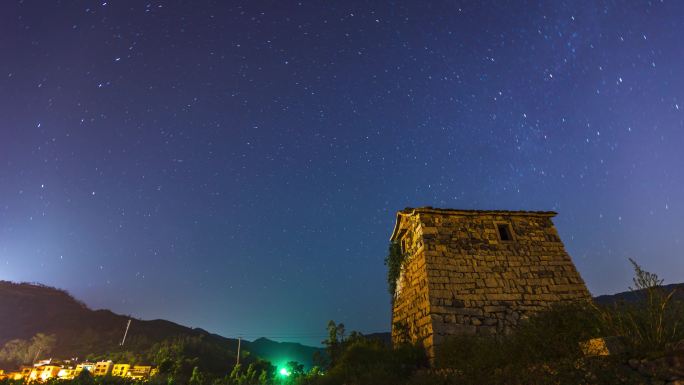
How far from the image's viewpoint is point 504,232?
12.3 metres

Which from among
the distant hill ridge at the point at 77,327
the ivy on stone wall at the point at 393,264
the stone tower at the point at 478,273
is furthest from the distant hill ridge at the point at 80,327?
the stone tower at the point at 478,273

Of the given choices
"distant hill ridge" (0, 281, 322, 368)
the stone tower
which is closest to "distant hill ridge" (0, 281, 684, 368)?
"distant hill ridge" (0, 281, 322, 368)

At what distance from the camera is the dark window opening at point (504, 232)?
39.5 ft

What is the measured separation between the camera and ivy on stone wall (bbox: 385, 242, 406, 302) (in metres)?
14.6

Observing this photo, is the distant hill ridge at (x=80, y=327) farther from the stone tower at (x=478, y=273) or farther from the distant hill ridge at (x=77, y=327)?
the stone tower at (x=478, y=273)

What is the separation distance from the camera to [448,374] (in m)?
7.17

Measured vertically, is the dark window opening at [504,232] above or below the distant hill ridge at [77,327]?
below

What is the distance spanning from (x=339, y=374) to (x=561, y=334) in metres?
5.52

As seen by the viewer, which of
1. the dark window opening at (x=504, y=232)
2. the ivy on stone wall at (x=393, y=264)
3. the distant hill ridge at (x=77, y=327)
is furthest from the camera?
the distant hill ridge at (x=77, y=327)

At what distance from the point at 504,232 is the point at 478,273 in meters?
2.35

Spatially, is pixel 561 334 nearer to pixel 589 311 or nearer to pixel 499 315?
pixel 589 311

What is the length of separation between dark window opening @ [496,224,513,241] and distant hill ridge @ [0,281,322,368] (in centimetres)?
3594

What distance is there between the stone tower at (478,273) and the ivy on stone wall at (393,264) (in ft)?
4.22

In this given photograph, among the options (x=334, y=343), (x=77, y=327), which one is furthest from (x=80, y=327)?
(x=334, y=343)
